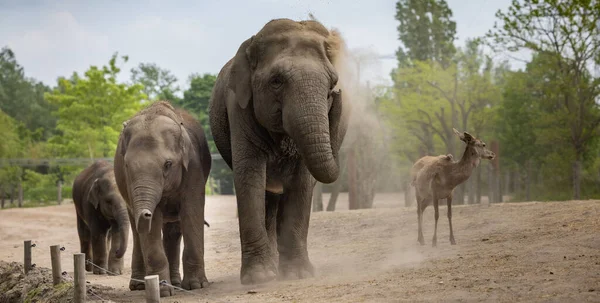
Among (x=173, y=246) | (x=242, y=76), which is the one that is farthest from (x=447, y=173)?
(x=242, y=76)

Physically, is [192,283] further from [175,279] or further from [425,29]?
[425,29]

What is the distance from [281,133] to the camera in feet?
34.9

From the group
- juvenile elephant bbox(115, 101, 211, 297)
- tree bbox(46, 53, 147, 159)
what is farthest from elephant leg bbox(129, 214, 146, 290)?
tree bbox(46, 53, 147, 159)

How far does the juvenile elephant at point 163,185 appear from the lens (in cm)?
1023

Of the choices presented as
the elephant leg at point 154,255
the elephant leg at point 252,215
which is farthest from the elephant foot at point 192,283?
the elephant leg at point 252,215

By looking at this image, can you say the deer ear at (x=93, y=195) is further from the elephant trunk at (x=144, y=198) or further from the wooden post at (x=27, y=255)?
the elephant trunk at (x=144, y=198)

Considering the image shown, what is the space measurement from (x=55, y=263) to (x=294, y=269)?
3.28 metres

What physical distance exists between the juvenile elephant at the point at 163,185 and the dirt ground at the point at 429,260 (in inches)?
17.2

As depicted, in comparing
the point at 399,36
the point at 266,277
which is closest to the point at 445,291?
the point at 266,277

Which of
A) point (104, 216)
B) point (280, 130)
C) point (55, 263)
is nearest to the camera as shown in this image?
point (280, 130)

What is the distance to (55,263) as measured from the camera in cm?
1131

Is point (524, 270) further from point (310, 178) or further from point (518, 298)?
point (310, 178)

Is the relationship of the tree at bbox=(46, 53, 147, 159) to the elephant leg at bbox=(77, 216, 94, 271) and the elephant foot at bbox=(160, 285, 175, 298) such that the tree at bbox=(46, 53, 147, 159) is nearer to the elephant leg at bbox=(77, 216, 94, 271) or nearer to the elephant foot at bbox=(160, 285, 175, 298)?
the elephant leg at bbox=(77, 216, 94, 271)

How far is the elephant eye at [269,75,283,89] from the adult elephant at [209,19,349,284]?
0.04 ft
